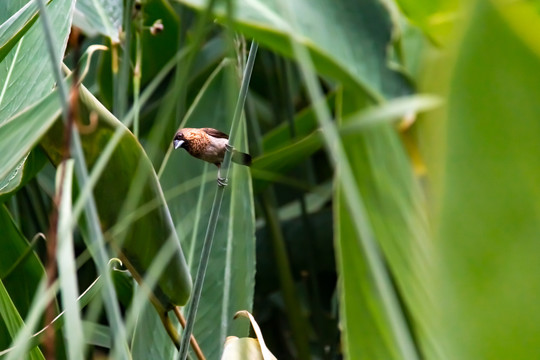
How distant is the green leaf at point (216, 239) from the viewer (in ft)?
2.39

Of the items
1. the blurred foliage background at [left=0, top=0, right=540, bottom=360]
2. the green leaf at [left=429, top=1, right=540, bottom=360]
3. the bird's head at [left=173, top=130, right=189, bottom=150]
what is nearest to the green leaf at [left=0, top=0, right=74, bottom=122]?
the blurred foliage background at [left=0, top=0, right=540, bottom=360]

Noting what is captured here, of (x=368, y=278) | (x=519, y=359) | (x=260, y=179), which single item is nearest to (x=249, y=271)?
(x=260, y=179)

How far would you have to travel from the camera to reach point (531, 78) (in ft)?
0.72

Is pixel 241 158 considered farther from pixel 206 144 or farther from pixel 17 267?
pixel 17 267

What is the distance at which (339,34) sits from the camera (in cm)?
40

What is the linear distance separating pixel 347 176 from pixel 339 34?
148 millimetres

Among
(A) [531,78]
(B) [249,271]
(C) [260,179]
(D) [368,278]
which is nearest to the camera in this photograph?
(A) [531,78]

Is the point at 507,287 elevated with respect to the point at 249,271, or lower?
elevated

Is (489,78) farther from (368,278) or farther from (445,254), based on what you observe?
(368,278)

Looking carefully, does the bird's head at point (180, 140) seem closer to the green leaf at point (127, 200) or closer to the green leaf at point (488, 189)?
the green leaf at point (127, 200)

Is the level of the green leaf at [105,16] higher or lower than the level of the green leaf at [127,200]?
higher

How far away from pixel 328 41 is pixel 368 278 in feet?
0.38

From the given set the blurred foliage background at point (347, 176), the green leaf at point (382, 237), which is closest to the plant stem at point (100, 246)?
the blurred foliage background at point (347, 176)

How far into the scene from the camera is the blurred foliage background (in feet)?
0.76
